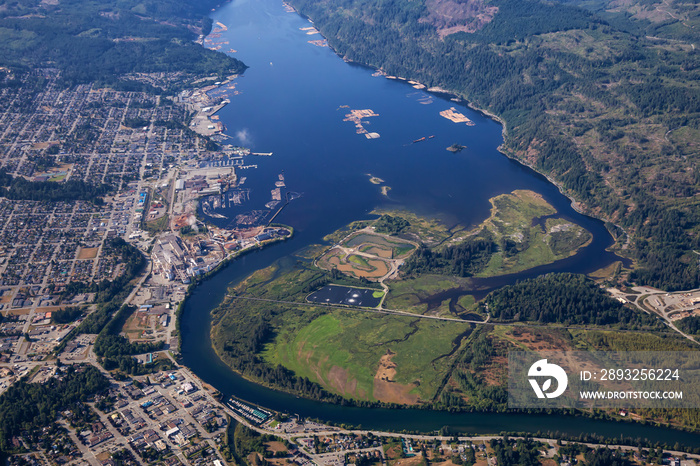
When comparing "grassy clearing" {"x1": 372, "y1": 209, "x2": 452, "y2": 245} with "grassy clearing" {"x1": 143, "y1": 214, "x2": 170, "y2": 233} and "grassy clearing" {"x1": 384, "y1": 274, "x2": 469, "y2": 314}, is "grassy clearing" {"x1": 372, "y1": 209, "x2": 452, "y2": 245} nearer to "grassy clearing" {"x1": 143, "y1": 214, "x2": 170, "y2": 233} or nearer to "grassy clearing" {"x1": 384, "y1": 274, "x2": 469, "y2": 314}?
"grassy clearing" {"x1": 384, "y1": 274, "x2": 469, "y2": 314}

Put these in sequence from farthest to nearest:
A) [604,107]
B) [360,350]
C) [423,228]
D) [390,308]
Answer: [604,107], [423,228], [390,308], [360,350]

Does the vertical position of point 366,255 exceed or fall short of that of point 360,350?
it exceeds it

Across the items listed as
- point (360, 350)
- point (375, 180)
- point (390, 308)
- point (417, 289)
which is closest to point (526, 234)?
point (417, 289)

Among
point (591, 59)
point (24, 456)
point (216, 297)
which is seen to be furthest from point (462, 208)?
point (24, 456)

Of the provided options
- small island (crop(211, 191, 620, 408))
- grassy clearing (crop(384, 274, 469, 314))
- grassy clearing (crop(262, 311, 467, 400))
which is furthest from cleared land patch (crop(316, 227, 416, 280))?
grassy clearing (crop(262, 311, 467, 400))

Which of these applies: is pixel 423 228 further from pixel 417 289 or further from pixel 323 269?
pixel 323 269

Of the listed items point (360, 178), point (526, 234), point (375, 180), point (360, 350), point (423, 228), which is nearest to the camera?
point (360, 350)
